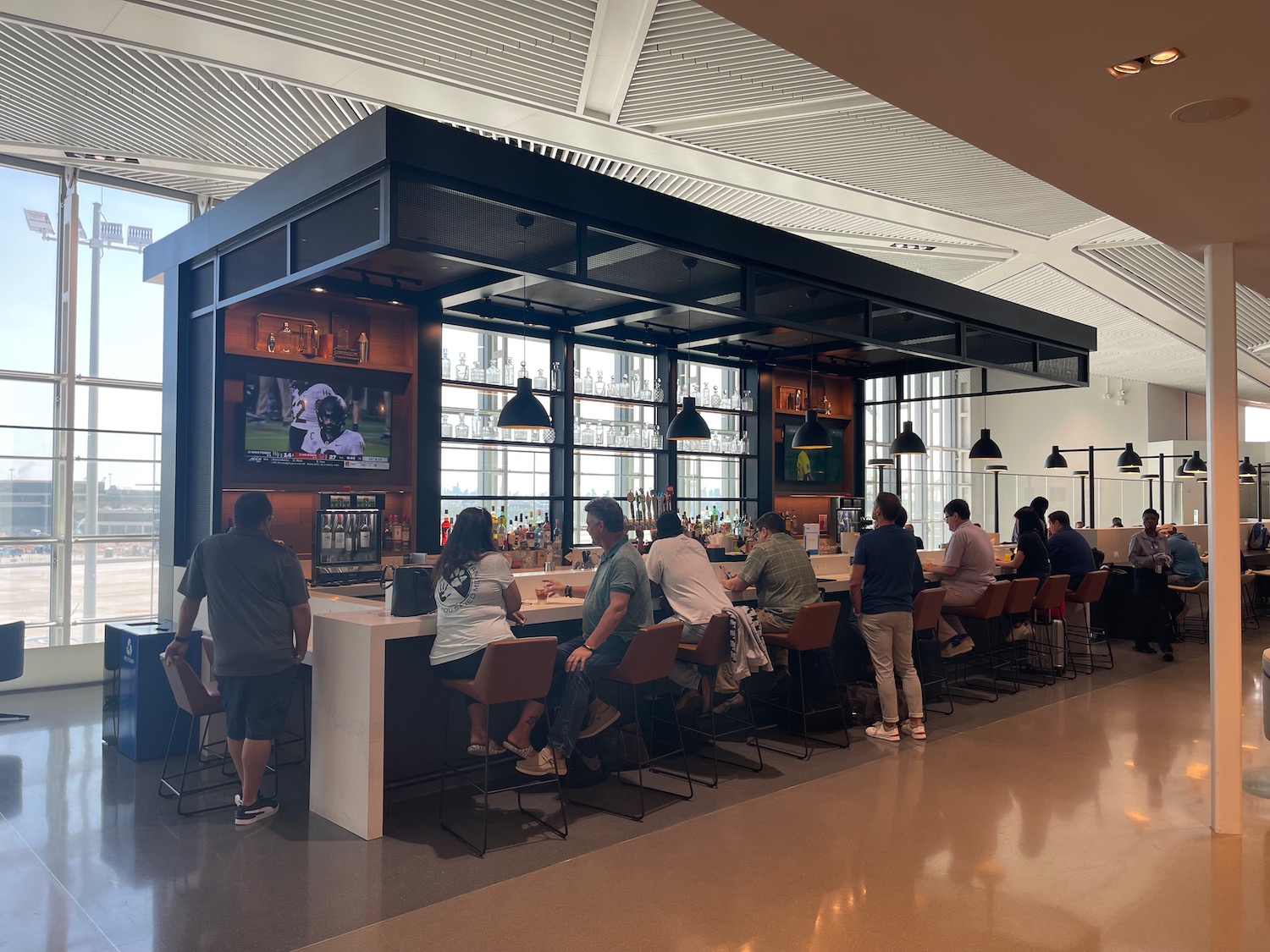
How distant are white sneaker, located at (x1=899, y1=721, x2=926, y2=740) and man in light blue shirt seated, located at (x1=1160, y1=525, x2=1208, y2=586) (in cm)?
603

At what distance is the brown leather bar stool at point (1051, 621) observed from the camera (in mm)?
7957

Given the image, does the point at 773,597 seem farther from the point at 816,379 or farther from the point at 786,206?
the point at 816,379

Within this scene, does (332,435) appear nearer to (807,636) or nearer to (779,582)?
(779,582)

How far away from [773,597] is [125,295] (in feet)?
21.9

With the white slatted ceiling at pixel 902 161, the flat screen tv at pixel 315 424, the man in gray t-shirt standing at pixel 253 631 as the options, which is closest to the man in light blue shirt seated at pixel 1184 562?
the white slatted ceiling at pixel 902 161

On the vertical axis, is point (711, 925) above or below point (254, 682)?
below

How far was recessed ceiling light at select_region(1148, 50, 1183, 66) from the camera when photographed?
260 centimetres

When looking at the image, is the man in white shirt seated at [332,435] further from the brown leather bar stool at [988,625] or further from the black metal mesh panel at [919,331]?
the brown leather bar stool at [988,625]

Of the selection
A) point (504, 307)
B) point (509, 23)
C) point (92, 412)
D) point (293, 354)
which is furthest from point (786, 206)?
point (92, 412)

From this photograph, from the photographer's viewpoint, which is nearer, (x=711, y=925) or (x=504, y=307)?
(x=711, y=925)

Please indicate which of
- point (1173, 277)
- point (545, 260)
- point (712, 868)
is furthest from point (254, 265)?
point (1173, 277)

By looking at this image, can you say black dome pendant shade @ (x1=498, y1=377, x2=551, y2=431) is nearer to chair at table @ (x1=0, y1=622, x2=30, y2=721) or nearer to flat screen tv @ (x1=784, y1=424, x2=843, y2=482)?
chair at table @ (x1=0, y1=622, x2=30, y2=721)

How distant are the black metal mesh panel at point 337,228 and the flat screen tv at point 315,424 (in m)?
1.95

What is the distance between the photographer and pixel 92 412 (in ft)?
27.1
